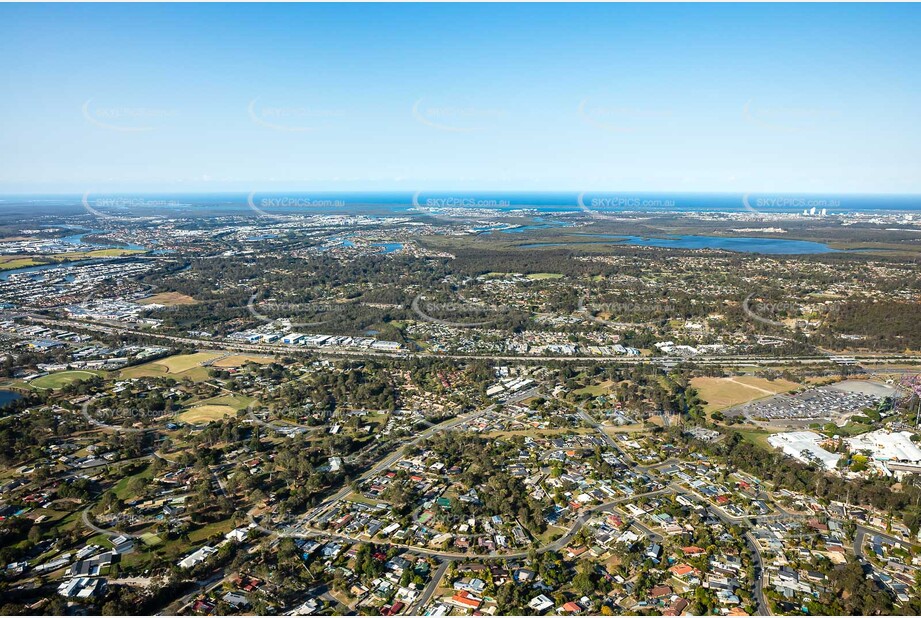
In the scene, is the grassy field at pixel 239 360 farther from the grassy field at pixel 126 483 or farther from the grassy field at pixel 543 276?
the grassy field at pixel 543 276

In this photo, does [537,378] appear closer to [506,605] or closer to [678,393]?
[678,393]

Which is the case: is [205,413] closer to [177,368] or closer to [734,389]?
[177,368]

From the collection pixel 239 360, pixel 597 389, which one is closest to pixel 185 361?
pixel 239 360

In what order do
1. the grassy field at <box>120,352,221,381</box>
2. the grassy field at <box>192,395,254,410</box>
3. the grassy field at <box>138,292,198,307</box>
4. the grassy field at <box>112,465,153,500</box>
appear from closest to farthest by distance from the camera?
the grassy field at <box>112,465,153,500</box>, the grassy field at <box>192,395,254,410</box>, the grassy field at <box>120,352,221,381</box>, the grassy field at <box>138,292,198,307</box>

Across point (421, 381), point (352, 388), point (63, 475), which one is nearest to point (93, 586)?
point (63, 475)

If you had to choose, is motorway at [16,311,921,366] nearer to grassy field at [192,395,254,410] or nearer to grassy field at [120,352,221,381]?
grassy field at [120,352,221,381]

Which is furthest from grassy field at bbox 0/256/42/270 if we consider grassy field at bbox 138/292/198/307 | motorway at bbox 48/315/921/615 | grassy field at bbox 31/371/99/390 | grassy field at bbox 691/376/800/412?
grassy field at bbox 691/376/800/412

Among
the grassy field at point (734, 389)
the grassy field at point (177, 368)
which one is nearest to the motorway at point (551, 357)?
the grassy field at point (177, 368)
